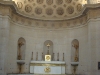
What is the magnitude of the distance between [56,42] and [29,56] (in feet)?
13.5

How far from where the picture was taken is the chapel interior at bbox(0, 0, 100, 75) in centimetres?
2352

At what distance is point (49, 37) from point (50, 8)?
4.09 m

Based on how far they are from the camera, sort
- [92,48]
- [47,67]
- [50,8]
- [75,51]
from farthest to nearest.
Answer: [50,8] < [75,51] < [47,67] < [92,48]

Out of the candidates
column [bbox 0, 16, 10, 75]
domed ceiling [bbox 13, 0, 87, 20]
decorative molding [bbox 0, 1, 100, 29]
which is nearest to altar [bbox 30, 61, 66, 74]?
column [bbox 0, 16, 10, 75]

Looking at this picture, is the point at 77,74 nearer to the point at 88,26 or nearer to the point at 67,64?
the point at 67,64

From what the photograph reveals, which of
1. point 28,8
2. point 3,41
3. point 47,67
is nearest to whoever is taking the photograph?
point 3,41

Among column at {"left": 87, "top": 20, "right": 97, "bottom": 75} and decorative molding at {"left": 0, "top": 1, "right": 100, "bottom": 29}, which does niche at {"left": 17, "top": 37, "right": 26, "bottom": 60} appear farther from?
column at {"left": 87, "top": 20, "right": 97, "bottom": 75}

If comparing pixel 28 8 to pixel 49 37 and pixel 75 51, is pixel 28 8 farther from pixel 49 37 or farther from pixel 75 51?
pixel 75 51

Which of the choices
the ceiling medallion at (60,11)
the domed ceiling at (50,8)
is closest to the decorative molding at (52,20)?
the domed ceiling at (50,8)

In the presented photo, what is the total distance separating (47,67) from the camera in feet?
85.6

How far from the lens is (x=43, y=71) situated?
25953 mm

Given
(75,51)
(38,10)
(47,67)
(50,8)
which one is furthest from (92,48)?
(38,10)

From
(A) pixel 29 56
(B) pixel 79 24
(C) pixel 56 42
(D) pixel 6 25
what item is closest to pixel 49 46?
(C) pixel 56 42

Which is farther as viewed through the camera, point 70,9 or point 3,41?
point 70,9
